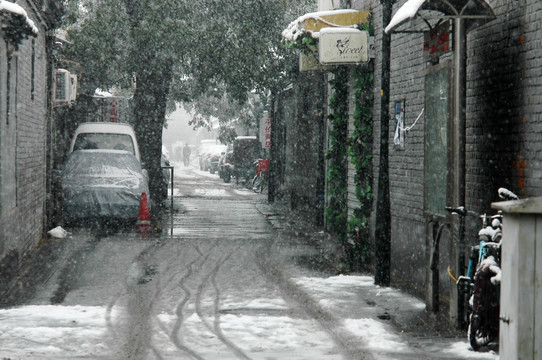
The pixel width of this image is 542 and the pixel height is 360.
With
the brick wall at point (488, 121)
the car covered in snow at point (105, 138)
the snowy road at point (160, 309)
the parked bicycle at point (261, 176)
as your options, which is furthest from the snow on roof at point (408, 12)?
the parked bicycle at point (261, 176)

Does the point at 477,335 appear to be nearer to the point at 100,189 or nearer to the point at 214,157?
the point at 100,189

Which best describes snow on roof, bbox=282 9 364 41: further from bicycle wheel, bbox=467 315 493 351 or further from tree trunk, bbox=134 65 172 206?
tree trunk, bbox=134 65 172 206

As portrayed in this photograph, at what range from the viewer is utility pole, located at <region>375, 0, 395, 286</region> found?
1060 cm

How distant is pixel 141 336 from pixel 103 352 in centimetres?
68

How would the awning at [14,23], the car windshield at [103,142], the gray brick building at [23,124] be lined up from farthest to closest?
the car windshield at [103,142] < the gray brick building at [23,124] < the awning at [14,23]

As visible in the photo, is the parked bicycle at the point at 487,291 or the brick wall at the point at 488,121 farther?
the brick wall at the point at 488,121

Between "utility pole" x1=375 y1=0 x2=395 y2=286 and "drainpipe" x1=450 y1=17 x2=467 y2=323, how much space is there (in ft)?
8.23

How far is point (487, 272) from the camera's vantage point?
22.4ft

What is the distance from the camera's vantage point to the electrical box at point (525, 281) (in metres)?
5.55

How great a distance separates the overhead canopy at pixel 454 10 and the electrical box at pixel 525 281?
9.54 ft

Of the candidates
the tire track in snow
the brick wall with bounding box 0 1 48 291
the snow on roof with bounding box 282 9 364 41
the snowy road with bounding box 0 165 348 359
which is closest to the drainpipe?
the snowy road with bounding box 0 165 348 359

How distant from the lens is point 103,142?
22.6 metres

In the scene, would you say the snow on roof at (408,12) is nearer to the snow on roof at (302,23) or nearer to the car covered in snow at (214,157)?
the snow on roof at (302,23)

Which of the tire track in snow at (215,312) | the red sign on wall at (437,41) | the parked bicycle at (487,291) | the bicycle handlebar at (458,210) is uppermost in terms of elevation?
the red sign on wall at (437,41)
